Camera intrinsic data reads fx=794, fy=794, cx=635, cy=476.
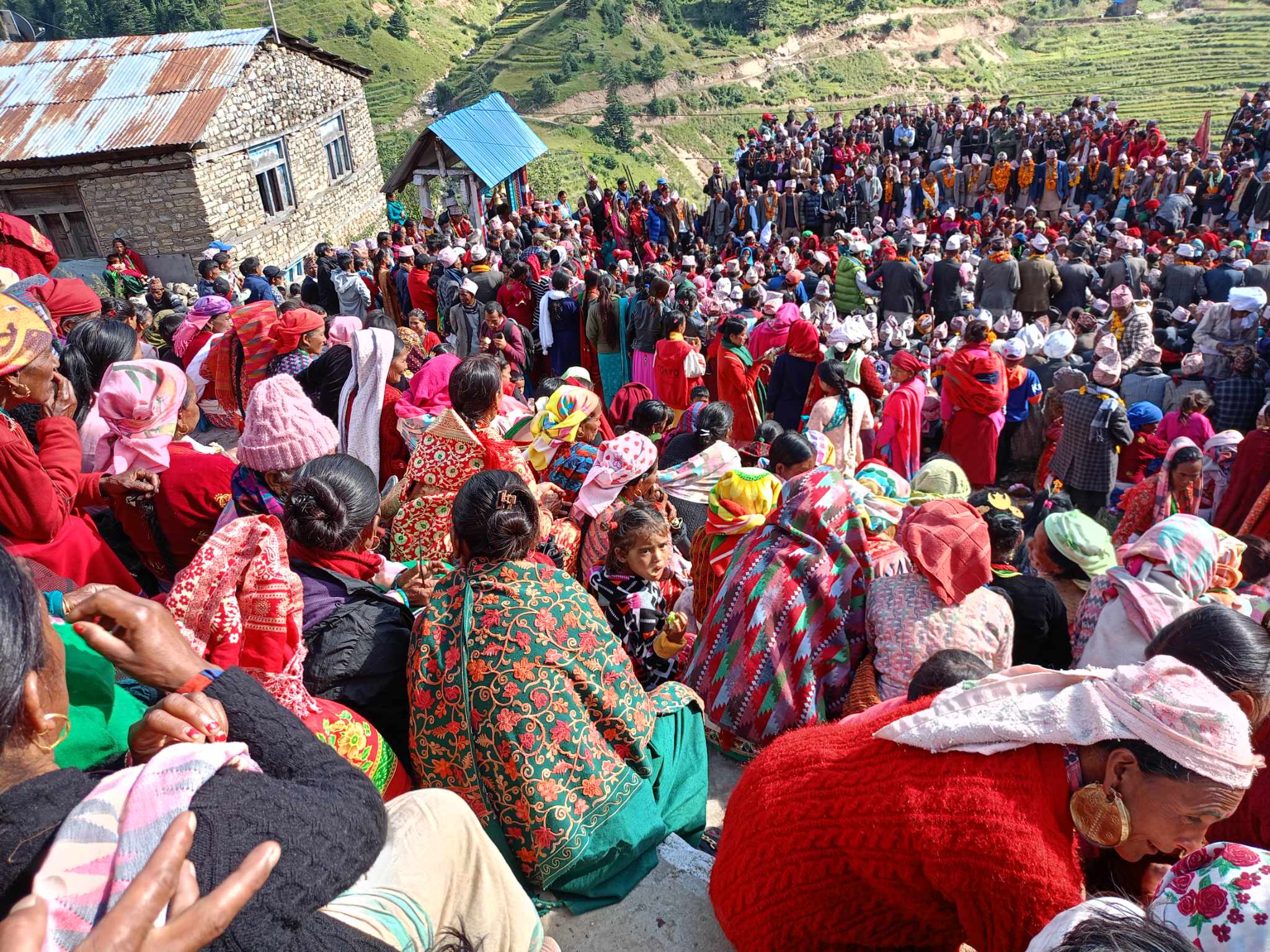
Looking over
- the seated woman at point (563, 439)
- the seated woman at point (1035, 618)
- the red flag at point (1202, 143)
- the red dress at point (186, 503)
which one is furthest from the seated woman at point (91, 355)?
the red flag at point (1202, 143)

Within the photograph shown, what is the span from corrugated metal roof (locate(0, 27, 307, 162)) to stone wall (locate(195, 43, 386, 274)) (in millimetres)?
499

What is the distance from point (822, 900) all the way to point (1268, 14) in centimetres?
5380

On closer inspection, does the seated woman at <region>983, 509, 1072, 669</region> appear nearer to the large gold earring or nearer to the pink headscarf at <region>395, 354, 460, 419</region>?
the large gold earring

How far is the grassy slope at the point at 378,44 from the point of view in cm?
4569

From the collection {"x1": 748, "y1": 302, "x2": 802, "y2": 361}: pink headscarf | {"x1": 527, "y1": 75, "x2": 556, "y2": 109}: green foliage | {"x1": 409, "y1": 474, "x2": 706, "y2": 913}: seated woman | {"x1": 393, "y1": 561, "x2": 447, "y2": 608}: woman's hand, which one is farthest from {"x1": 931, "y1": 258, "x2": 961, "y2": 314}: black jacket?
{"x1": 527, "y1": 75, "x2": 556, "y2": 109}: green foliage

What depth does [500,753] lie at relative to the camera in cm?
218

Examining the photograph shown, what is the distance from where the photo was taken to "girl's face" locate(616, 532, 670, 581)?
3094 mm

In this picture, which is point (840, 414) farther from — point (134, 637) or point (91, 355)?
point (134, 637)

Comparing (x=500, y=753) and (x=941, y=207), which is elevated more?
(x=500, y=753)

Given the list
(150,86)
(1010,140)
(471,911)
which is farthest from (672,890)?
(1010,140)

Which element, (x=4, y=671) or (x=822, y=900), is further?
(x=822, y=900)

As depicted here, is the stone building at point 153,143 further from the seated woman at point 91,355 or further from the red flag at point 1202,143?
the red flag at point 1202,143

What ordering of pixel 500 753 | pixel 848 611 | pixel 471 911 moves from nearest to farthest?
pixel 471 911 → pixel 500 753 → pixel 848 611

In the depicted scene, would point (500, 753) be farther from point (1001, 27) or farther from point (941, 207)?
point (1001, 27)
